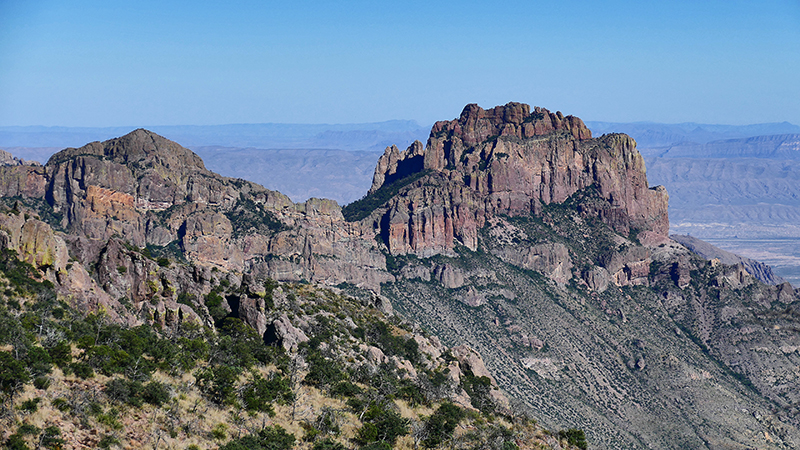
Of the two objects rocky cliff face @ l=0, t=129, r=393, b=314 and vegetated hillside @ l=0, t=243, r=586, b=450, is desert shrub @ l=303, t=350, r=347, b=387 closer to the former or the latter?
vegetated hillside @ l=0, t=243, r=586, b=450

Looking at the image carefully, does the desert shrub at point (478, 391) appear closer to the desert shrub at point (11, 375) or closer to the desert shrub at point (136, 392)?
the desert shrub at point (136, 392)

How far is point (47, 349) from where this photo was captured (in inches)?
1885

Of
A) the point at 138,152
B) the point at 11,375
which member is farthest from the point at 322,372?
the point at 138,152

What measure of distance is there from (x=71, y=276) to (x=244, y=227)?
108 metres

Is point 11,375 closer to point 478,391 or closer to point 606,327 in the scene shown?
point 478,391

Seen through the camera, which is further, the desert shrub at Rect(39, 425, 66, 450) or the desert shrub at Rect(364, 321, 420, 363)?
the desert shrub at Rect(364, 321, 420, 363)

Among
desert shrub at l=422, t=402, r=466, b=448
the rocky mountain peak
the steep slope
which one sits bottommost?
the steep slope

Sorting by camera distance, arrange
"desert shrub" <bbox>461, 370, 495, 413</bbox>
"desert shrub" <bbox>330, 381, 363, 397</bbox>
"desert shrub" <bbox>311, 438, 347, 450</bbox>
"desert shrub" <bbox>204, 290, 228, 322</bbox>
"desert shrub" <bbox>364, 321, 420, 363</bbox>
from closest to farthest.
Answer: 1. "desert shrub" <bbox>311, 438, 347, 450</bbox>
2. "desert shrub" <bbox>330, 381, 363, 397</bbox>
3. "desert shrub" <bbox>461, 370, 495, 413</bbox>
4. "desert shrub" <bbox>204, 290, 228, 322</bbox>
5. "desert shrub" <bbox>364, 321, 420, 363</bbox>

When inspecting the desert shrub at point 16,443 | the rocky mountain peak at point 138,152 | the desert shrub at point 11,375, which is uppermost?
the rocky mountain peak at point 138,152

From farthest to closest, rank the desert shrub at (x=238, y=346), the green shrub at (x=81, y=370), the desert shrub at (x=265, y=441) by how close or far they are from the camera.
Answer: the desert shrub at (x=238, y=346) → the green shrub at (x=81, y=370) → the desert shrub at (x=265, y=441)

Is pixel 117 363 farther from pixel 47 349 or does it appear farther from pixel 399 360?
pixel 399 360

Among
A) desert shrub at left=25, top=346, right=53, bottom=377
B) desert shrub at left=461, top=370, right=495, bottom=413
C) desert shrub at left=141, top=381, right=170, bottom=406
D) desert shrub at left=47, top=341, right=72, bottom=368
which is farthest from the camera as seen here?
desert shrub at left=461, top=370, right=495, bottom=413

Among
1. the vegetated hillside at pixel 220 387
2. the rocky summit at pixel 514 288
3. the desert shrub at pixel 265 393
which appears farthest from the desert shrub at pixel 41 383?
the rocky summit at pixel 514 288

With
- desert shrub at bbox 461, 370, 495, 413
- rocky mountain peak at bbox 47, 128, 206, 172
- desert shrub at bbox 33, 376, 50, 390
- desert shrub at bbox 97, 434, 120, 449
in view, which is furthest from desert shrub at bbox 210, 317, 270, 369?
rocky mountain peak at bbox 47, 128, 206, 172
